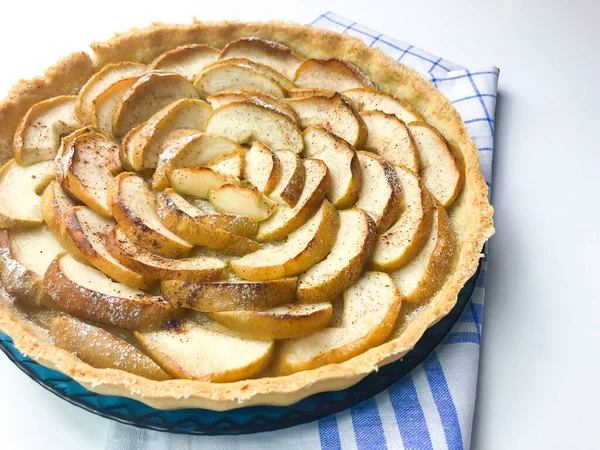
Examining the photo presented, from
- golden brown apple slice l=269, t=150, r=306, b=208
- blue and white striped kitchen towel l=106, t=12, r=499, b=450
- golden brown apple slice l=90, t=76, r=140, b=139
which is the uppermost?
golden brown apple slice l=90, t=76, r=140, b=139

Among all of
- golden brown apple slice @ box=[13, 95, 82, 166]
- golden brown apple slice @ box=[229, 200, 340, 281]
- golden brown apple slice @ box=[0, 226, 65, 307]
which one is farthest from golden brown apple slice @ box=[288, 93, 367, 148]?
golden brown apple slice @ box=[0, 226, 65, 307]

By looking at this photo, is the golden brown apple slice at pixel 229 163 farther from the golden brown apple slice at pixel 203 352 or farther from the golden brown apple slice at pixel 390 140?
the golden brown apple slice at pixel 203 352

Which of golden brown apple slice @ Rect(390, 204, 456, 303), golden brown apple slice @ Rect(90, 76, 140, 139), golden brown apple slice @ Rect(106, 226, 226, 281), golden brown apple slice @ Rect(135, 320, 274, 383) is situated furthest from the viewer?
golden brown apple slice @ Rect(90, 76, 140, 139)

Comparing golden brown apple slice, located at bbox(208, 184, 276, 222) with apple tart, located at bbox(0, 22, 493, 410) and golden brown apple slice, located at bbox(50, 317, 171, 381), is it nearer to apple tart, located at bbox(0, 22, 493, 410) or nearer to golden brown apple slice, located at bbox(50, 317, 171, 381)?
apple tart, located at bbox(0, 22, 493, 410)

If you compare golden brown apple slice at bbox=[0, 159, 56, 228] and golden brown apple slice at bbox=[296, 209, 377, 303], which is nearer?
golden brown apple slice at bbox=[296, 209, 377, 303]

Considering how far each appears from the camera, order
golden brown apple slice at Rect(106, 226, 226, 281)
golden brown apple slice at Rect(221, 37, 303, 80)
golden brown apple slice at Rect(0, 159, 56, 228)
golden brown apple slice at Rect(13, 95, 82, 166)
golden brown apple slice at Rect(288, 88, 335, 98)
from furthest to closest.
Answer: golden brown apple slice at Rect(221, 37, 303, 80) → golden brown apple slice at Rect(288, 88, 335, 98) → golden brown apple slice at Rect(13, 95, 82, 166) → golden brown apple slice at Rect(0, 159, 56, 228) → golden brown apple slice at Rect(106, 226, 226, 281)

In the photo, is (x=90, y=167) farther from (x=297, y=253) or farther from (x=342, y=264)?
(x=342, y=264)
